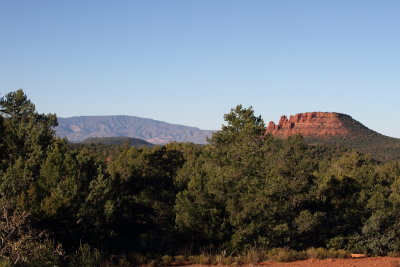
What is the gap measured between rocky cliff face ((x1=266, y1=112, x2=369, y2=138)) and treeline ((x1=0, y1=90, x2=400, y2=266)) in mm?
100490

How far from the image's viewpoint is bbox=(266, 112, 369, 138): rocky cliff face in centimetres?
13862

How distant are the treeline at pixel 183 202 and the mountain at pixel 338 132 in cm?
6452

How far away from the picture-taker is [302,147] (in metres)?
28.4

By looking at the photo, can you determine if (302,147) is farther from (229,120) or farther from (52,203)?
(52,203)

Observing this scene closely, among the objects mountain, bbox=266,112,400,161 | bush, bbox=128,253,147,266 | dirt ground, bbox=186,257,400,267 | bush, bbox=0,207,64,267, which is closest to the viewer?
bush, bbox=0,207,64,267

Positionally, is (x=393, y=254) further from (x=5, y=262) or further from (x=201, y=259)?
(x=5, y=262)

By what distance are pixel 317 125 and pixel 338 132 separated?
19599 millimetres

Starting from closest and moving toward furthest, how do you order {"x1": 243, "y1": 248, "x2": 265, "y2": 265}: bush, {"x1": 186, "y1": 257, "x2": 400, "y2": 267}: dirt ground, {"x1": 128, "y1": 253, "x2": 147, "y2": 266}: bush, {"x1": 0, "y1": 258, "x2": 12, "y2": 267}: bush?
{"x1": 0, "y1": 258, "x2": 12, "y2": 267}: bush
{"x1": 128, "y1": 253, "x2": 147, "y2": 266}: bush
{"x1": 186, "y1": 257, "x2": 400, "y2": 267}: dirt ground
{"x1": 243, "y1": 248, "x2": 265, "y2": 265}: bush

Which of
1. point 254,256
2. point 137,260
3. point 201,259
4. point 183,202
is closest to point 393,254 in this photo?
point 254,256

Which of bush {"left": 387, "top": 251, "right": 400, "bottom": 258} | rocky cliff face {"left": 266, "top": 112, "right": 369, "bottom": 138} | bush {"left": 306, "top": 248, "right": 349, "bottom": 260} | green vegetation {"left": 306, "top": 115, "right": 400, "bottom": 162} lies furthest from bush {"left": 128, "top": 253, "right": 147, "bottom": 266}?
rocky cliff face {"left": 266, "top": 112, "right": 369, "bottom": 138}

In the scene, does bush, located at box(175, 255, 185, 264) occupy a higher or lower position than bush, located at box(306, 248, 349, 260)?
lower

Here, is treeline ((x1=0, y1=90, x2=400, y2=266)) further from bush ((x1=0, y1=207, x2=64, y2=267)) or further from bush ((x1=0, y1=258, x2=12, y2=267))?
bush ((x1=0, y1=258, x2=12, y2=267))

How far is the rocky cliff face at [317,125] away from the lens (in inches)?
5458

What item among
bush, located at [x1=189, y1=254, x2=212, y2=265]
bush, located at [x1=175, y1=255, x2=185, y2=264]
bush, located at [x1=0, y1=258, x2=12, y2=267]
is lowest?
bush, located at [x1=175, y1=255, x2=185, y2=264]
